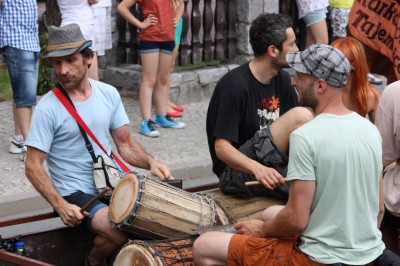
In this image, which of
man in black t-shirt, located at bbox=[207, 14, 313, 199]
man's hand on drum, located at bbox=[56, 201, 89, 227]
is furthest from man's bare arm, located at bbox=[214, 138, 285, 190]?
man's hand on drum, located at bbox=[56, 201, 89, 227]

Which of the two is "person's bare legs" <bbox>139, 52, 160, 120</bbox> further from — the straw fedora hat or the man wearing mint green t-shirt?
the man wearing mint green t-shirt

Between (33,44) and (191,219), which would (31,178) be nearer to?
(191,219)

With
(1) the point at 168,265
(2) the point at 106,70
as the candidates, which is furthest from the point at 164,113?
(1) the point at 168,265

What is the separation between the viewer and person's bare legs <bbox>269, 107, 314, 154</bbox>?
18.4 ft

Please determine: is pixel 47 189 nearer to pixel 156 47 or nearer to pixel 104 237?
pixel 104 237

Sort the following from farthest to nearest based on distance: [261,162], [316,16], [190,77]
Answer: [316,16] < [190,77] < [261,162]

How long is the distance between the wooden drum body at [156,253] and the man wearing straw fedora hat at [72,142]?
0.40 m

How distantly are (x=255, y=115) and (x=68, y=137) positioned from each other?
1188mm

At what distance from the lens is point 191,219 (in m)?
5.39

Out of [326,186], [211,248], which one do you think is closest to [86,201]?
[211,248]

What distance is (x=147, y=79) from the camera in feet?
31.3

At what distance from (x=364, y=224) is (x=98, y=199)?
1.62 meters

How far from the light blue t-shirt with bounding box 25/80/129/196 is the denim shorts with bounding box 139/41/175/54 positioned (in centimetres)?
374

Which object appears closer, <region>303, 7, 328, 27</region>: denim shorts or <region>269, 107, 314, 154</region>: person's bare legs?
<region>269, 107, 314, 154</region>: person's bare legs
